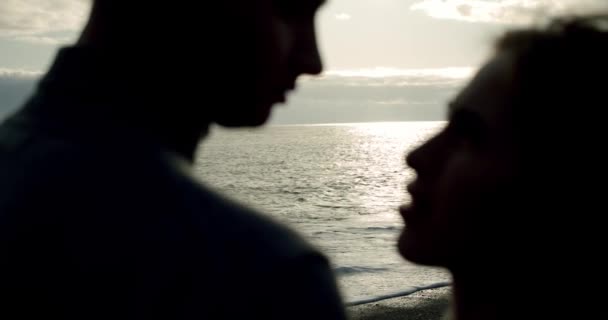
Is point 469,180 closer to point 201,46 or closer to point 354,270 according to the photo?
point 201,46

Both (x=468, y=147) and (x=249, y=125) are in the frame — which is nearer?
(x=249, y=125)

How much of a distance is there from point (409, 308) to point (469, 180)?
373 inches

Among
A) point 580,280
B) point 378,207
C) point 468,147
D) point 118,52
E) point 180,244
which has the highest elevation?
point 118,52

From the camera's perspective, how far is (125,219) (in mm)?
913

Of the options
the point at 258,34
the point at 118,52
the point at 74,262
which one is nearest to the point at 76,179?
the point at 74,262

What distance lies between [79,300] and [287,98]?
2.61 ft

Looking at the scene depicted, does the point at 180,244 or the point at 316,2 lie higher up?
the point at 316,2

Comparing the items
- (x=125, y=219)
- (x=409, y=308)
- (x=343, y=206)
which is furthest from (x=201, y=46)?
(x=343, y=206)

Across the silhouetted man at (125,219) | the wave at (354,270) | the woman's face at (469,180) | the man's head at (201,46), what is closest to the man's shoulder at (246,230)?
the silhouetted man at (125,219)

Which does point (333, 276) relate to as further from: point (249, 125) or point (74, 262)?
point (249, 125)

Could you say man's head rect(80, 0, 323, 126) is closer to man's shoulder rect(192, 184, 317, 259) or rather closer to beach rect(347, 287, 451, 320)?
man's shoulder rect(192, 184, 317, 259)

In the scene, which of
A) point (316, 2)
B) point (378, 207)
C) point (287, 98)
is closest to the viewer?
point (316, 2)

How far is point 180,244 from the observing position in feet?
2.92

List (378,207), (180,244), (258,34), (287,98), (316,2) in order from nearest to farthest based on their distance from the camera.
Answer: (180,244) < (258,34) < (316,2) < (287,98) < (378,207)
